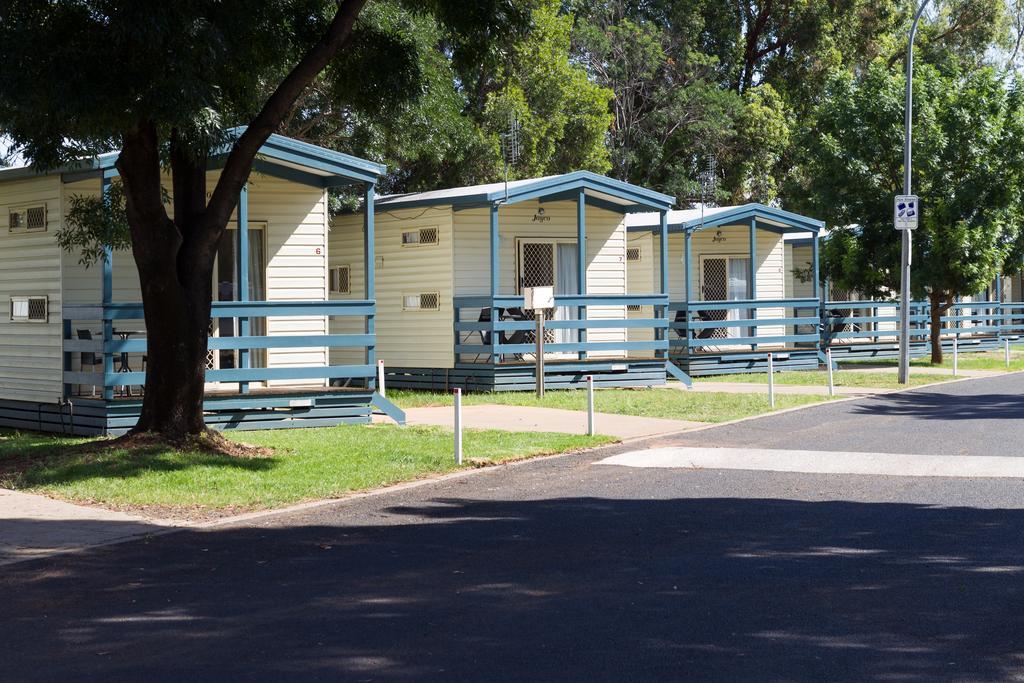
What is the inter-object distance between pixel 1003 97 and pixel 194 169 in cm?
2280

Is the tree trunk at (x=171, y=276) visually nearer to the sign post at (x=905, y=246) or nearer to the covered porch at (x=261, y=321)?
the covered porch at (x=261, y=321)

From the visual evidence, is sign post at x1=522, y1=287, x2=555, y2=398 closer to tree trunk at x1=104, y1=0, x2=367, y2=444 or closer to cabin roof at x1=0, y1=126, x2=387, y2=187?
cabin roof at x1=0, y1=126, x2=387, y2=187

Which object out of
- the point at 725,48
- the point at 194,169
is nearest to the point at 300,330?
the point at 194,169

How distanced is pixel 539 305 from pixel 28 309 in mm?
7696

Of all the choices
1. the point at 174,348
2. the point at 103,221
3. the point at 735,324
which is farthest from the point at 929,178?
the point at 174,348

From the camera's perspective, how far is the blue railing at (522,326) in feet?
69.4

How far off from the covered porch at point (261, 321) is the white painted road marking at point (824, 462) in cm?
472

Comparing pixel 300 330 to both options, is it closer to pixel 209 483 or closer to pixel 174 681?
pixel 209 483

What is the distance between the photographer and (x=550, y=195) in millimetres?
22203

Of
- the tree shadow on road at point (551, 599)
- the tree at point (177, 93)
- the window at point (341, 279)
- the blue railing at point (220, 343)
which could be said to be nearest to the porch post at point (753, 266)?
the window at point (341, 279)

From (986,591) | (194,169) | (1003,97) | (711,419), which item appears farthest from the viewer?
(1003,97)

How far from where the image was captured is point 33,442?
14336 millimetres

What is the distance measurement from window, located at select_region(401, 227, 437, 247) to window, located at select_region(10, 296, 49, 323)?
7947 millimetres

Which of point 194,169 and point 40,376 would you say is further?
point 40,376
